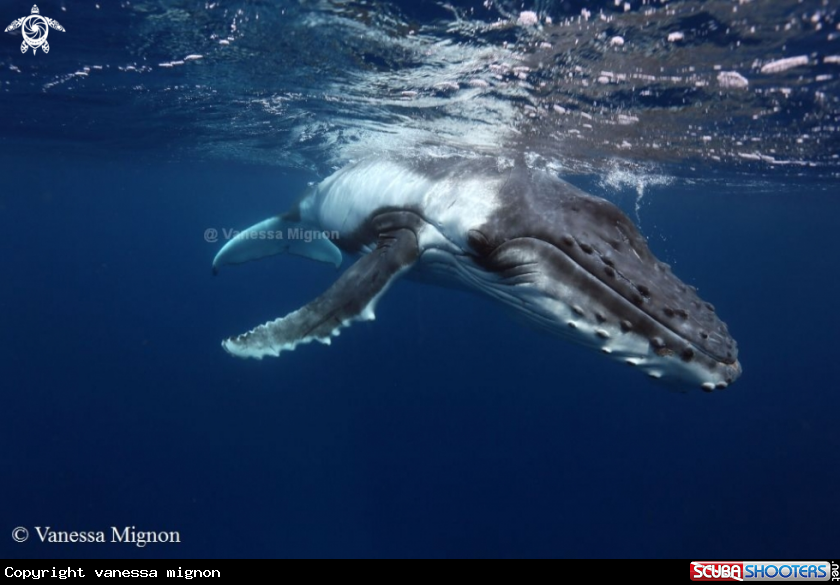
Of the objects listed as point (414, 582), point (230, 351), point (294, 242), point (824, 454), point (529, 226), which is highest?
point (294, 242)

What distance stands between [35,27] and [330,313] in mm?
10253

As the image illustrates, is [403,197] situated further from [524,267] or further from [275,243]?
[275,243]

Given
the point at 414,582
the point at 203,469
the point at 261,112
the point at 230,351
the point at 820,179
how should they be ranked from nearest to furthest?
the point at 230,351
the point at 414,582
the point at 261,112
the point at 820,179
the point at 203,469

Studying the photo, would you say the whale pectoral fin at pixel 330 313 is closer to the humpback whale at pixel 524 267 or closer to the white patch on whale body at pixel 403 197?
the humpback whale at pixel 524 267

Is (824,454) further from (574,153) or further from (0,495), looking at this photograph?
(0,495)

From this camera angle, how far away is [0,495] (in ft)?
87.8

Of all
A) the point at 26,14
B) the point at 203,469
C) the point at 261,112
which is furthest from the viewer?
the point at 203,469

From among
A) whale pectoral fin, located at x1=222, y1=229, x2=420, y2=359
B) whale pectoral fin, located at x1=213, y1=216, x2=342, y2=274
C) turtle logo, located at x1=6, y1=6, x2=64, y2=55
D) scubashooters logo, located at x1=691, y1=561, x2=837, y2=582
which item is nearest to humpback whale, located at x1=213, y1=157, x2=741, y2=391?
whale pectoral fin, located at x1=222, y1=229, x2=420, y2=359

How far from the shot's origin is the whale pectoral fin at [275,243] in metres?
12.7

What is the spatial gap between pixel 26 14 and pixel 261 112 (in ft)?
24.6

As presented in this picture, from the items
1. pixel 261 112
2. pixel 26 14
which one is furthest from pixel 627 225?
pixel 261 112

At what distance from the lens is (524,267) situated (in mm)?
5125

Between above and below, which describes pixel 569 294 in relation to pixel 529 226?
below

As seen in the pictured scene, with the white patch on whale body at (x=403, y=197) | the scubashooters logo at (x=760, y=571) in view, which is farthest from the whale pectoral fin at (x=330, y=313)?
the scubashooters logo at (x=760, y=571)
